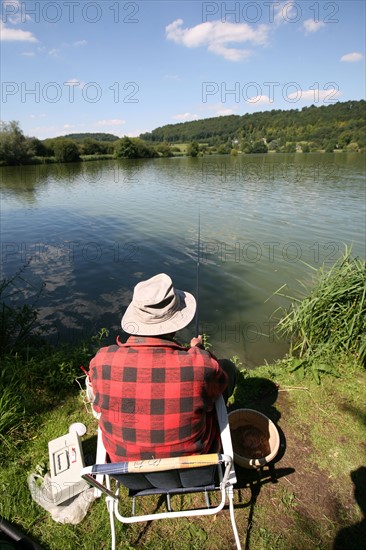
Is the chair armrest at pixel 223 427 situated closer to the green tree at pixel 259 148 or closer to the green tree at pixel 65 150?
the green tree at pixel 65 150

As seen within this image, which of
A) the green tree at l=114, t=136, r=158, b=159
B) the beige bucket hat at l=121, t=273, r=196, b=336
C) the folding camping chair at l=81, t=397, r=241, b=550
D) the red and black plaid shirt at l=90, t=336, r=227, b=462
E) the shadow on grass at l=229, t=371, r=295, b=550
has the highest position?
the green tree at l=114, t=136, r=158, b=159

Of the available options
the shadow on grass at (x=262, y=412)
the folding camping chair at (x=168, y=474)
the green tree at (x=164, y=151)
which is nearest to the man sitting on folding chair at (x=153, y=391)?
the folding camping chair at (x=168, y=474)

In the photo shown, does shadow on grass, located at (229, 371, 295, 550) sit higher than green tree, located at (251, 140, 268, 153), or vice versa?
green tree, located at (251, 140, 268, 153)

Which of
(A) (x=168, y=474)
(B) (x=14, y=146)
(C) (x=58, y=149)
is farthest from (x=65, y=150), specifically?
(A) (x=168, y=474)

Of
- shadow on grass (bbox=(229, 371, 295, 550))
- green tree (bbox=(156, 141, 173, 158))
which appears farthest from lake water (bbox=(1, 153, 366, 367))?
green tree (bbox=(156, 141, 173, 158))

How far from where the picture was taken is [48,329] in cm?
629

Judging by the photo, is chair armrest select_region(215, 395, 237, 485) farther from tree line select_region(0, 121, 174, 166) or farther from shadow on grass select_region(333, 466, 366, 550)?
tree line select_region(0, 121, 174, 166)

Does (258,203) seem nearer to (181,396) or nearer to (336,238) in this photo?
(336,238)

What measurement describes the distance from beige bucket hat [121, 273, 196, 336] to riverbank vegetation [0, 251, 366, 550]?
5.55ft

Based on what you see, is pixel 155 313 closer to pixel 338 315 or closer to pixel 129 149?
pixel 338 315

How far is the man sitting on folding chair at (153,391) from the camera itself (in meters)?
1.66

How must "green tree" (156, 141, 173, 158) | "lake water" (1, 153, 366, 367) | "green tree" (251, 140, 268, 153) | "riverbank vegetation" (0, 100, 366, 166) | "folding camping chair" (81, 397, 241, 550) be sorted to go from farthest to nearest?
"green tree" (251, 140, 268, 153)
"green tree" (156, 141, 173, 158)
"riverbank vegetation" (0, 100, 366, 166)
"lake water" (1, 153, 366, 367)
"folding camping chair" (81, 397, 241, 550)

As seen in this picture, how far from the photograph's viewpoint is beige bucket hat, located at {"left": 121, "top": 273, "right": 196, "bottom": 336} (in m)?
1.85

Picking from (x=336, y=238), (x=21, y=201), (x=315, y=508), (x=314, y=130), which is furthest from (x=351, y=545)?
(x=314, y=130)
